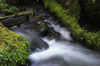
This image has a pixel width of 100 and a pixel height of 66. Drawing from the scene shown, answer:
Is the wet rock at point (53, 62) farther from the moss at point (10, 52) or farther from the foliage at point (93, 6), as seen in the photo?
the foliage at point (93, 6)

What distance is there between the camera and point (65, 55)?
5066 millimetres

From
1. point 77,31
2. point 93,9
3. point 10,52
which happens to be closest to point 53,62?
point 10,52

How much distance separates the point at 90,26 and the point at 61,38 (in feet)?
6.84

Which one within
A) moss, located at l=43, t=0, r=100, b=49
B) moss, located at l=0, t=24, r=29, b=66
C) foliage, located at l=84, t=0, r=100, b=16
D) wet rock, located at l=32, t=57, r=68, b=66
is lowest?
moss, located at l=0, t=24, r=29, b=66

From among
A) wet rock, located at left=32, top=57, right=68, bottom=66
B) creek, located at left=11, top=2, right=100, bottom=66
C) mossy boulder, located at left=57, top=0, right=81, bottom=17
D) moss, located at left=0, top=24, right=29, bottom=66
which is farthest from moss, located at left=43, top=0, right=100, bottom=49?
moss, located at left=0, top=24, right=29, bottom=66

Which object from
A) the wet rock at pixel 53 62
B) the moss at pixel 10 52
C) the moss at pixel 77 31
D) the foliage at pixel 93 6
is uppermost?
the foliage at pixel 93 6

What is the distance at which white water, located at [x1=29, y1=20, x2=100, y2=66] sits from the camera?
14.6 ft

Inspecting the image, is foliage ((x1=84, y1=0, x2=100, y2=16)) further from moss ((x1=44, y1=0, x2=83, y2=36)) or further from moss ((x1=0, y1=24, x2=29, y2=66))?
moss ((x1=0, y1=24, x2=29, y2=66))

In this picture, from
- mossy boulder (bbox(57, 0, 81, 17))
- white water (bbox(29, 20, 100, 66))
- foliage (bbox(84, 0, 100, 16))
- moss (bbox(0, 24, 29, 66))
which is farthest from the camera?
mossy boulder (bbox(57, 0, 81, 17))

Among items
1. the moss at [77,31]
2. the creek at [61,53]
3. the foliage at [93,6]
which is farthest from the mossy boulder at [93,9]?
the creek at [61,53]

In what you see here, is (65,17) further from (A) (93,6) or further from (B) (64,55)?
(B) (64,55)

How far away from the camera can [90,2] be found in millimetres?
5637

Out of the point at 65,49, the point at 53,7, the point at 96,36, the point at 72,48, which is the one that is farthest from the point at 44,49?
the point at 53,7

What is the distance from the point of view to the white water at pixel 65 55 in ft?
14.6
